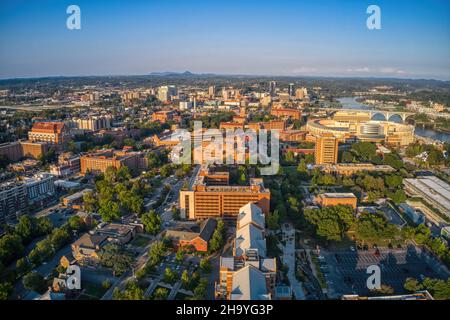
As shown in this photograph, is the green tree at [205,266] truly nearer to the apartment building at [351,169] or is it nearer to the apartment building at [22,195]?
the apartment building at [22,195]

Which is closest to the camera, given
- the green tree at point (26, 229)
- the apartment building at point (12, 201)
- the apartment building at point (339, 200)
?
the green tree at point (26, 229)

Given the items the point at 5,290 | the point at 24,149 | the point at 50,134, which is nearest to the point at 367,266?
the point at 5,290

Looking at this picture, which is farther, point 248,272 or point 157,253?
point 157,253

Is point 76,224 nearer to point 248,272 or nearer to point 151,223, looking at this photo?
point 151,223

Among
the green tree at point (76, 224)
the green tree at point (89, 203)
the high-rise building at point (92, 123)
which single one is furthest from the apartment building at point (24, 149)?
the green tree at point (76, 224)
